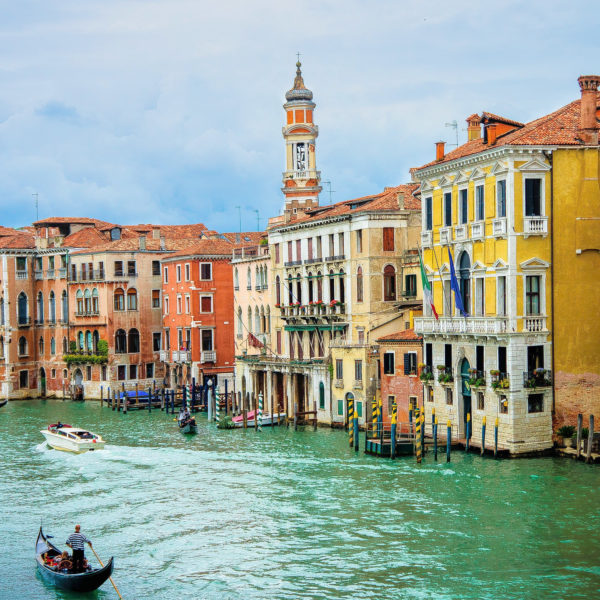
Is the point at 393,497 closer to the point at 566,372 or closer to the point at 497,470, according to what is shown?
the point at 497,470

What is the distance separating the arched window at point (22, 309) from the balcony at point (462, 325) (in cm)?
3659

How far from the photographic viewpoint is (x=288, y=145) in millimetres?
74125

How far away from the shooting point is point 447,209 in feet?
134

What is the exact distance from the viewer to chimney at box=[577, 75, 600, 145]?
37125mm

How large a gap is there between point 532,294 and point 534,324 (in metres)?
0.99

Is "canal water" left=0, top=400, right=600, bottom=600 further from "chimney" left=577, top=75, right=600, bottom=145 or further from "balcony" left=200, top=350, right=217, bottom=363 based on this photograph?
"balcony" left=200, top=350, right=217, bottom=363

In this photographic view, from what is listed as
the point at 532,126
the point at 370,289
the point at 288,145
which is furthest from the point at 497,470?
the point at 288,145

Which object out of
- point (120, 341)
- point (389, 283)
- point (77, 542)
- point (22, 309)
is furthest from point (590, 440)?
point (22, 309)

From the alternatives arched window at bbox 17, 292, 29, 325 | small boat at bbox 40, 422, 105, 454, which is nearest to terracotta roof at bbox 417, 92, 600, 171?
small boat at bbox 40, 422, 105, 454

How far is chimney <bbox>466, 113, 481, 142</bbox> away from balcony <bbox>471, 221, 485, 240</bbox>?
6355mm

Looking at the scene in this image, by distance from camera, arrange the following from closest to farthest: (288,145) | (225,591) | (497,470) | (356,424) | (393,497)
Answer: (225,591) → (393,497) → (497,470) → (356,424) → (288,145)

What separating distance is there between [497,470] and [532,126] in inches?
467

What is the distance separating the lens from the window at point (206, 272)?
214 feet

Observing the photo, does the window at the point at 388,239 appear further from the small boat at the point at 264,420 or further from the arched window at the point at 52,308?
the arched window at the point at 52,308
